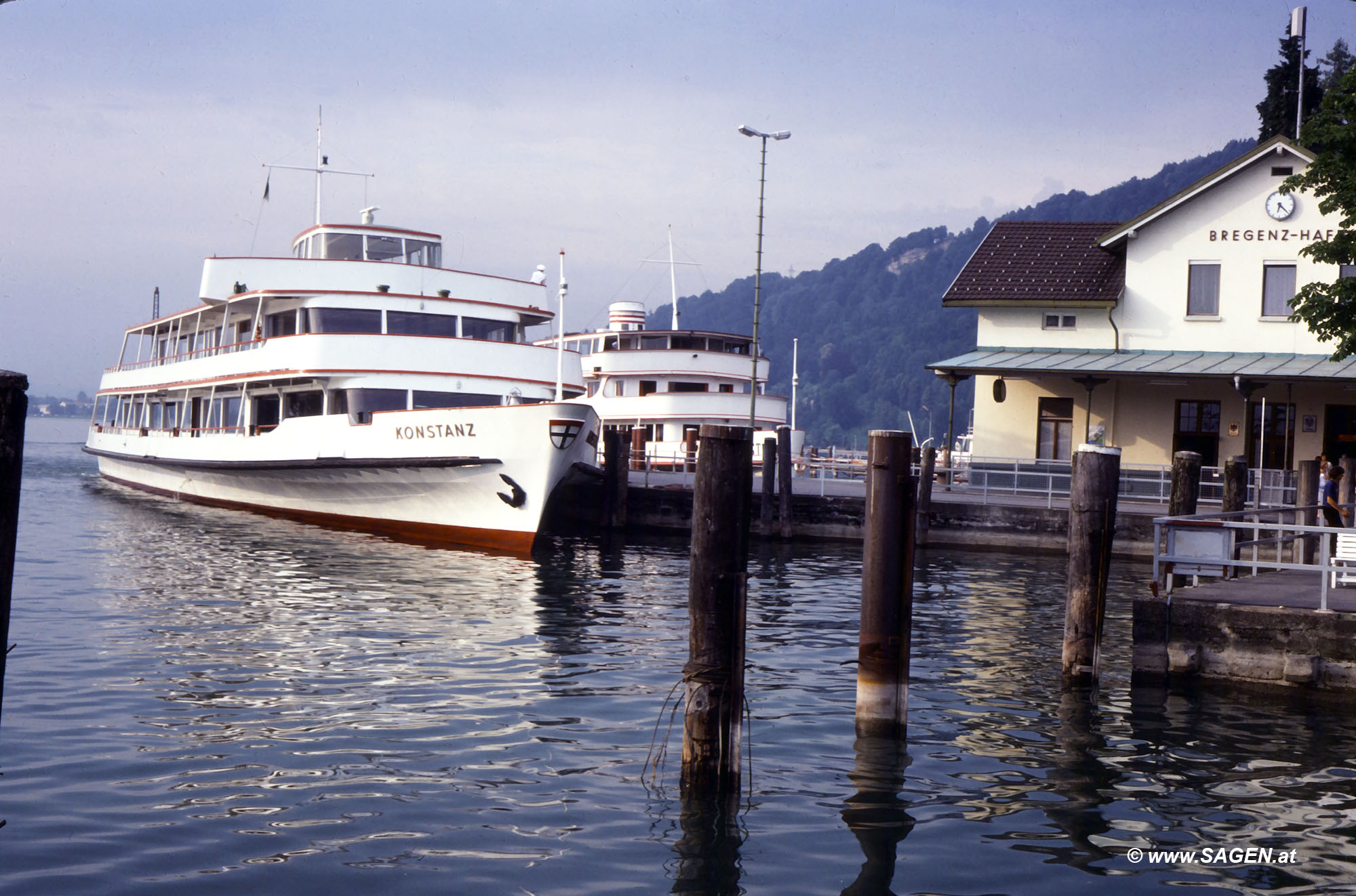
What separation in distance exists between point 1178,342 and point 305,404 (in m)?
21.4

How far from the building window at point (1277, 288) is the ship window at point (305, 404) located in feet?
74.6

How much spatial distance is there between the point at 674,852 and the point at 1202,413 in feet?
90.6

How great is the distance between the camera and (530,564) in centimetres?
2108

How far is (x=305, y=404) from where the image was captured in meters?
26.2

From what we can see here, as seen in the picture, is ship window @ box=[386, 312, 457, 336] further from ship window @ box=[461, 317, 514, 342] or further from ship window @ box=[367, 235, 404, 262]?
ship window @ box=[367, 235, 404, 262]

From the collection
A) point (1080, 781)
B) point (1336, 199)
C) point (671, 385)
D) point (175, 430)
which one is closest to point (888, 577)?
point (1080, 781)

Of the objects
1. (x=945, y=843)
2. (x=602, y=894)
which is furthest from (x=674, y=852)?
(x=945, y=843)

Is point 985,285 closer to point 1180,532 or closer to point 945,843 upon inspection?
point 1180,532

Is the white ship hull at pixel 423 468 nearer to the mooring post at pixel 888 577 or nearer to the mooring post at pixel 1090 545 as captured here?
the mooring post at pixel 1090 545

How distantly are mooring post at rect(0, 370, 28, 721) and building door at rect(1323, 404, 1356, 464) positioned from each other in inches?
1218

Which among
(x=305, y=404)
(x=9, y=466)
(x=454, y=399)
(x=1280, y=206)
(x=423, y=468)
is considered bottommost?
(x=423, y=468)

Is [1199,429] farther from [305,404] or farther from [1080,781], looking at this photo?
[1080,781]

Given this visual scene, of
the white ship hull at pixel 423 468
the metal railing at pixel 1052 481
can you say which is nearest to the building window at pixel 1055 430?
the metal railing at pixel 1052 481

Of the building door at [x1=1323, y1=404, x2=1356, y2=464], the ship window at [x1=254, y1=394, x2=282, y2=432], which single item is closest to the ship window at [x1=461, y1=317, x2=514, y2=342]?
the ship window at [x1=254, y1=394, x2=282, y2=432]
